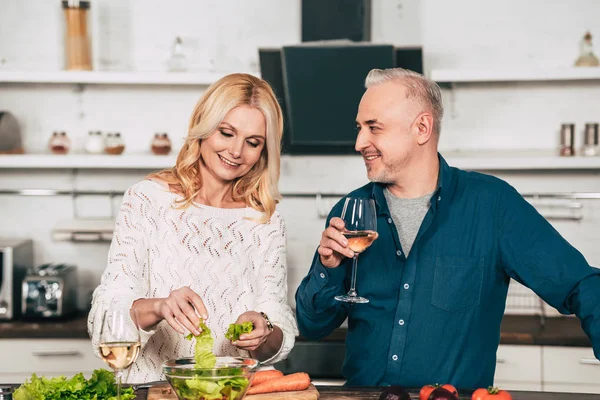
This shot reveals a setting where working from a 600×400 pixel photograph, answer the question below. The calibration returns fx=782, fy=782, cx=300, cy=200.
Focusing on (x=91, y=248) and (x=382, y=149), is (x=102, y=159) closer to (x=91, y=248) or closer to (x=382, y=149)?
(x=91, y=248)

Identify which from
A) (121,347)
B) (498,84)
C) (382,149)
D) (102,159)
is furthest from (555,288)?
(102,159)

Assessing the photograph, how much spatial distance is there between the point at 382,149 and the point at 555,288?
24.5 inches

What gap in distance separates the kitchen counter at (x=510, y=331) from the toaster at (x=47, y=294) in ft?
0.16

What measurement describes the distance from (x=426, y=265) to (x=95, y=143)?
7.58ft

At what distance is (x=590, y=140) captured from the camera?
390 cm

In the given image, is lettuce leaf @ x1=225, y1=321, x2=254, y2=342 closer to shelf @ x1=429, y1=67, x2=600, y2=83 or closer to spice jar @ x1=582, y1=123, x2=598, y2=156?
shelf @ x1=429, y1=67, x2=600, y2=83

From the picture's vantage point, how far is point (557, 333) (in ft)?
11.7

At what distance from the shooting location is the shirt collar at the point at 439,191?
7.61 feet

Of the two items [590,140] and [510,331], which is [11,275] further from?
Result: [590,140]

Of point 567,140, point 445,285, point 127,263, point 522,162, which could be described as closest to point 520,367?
point 522,162

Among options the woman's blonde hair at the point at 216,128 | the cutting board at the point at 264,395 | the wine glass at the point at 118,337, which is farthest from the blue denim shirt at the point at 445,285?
the wine glass at the point at 118,337

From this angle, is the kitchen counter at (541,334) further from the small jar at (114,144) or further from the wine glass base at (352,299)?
the wine glass base at (352,299)

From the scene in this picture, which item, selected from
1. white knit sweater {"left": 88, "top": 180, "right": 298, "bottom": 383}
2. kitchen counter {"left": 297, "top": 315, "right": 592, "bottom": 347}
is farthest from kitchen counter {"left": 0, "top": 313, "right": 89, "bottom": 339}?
white knit sweater {"left": 88, "top": 180, "right": 298, "bottom": 383}

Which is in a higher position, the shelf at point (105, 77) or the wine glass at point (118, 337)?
the shelf at point (105, 77)
